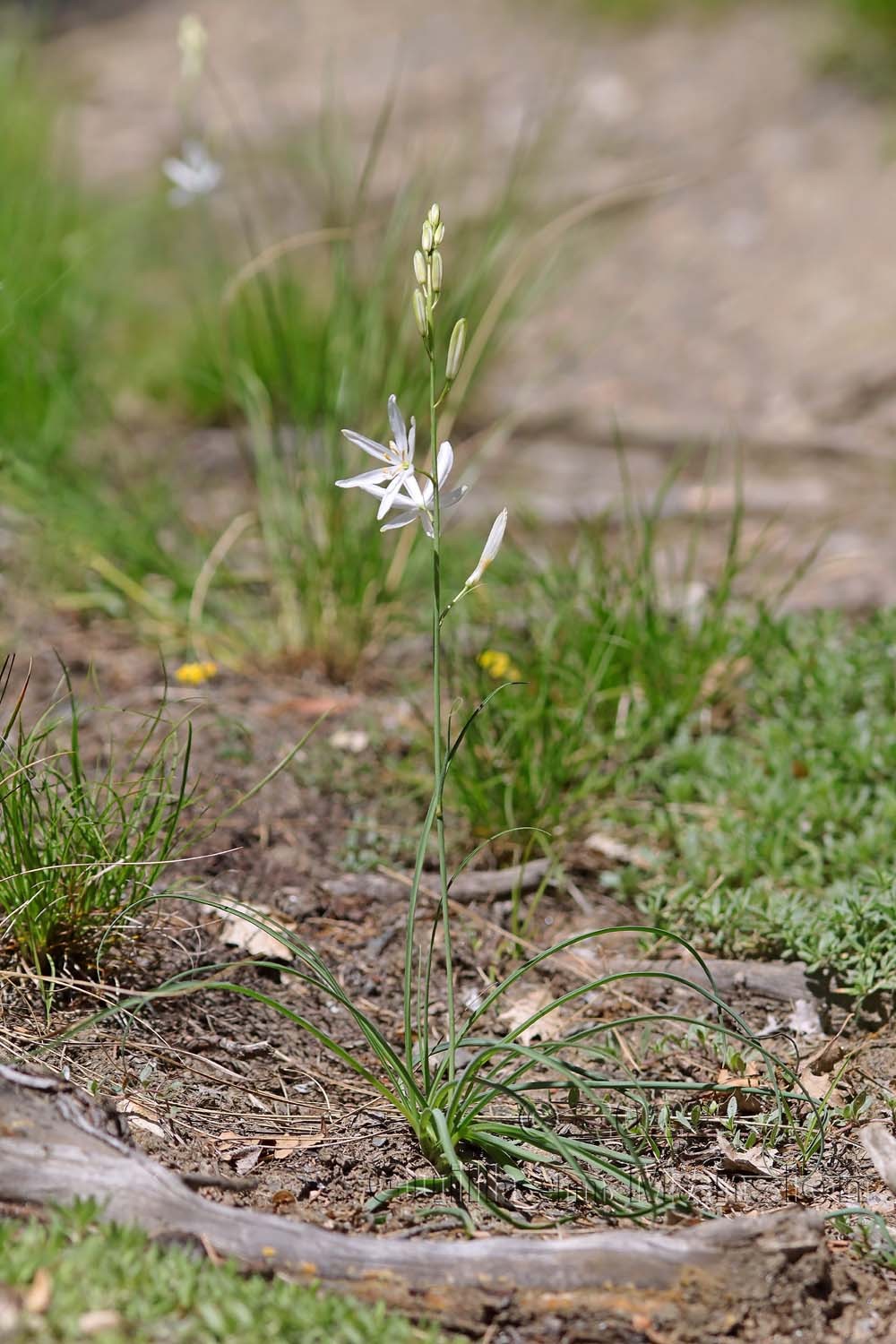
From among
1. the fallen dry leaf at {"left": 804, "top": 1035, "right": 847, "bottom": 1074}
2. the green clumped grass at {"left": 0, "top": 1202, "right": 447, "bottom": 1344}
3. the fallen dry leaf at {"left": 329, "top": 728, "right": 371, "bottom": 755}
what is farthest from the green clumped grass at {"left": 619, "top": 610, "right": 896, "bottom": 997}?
the green clumped grass at {"left": 0, "top": 1202, "right": 447, "bottom": 1344}

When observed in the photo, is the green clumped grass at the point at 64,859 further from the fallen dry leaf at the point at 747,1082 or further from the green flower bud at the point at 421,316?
the fallen dry leaf at the point at 747,1082

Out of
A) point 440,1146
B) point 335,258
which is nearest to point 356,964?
point 440,1146

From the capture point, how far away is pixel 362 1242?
148cm

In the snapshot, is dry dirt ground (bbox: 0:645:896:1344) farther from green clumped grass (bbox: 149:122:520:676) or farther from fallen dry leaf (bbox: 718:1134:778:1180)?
green clumped grass (bbox: 149:122:520:676)

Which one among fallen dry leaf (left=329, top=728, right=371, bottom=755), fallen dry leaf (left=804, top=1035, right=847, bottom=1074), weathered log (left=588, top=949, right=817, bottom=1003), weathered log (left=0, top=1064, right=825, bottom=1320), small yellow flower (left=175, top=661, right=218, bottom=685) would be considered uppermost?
small yellow flower (left=175, top=661, right=218, bottom=685)

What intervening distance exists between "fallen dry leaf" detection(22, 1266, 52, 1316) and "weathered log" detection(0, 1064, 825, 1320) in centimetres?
12

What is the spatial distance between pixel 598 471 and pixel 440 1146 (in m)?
3.18

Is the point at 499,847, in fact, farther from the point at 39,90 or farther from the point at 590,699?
the point at 39,90

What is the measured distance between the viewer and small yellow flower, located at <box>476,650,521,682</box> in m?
2.73

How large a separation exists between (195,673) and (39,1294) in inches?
69.4

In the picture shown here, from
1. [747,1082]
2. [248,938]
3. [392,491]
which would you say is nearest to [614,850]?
[747,1082]

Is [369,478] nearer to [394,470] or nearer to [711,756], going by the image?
[394,470]

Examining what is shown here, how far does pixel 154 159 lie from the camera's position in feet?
21.3

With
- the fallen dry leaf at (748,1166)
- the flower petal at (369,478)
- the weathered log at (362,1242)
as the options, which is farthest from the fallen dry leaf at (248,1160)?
the flower petal at (369,478)
